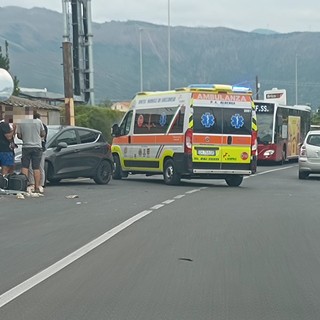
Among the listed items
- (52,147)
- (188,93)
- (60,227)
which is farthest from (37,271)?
(188,93)

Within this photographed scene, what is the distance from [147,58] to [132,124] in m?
179

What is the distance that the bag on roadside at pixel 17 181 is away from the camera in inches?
621

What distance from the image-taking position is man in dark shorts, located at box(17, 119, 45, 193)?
15789 millimetres

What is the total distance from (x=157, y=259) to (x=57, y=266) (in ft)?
3.98

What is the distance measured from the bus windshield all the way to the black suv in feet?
52.6

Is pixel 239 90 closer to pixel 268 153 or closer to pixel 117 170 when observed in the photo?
pixel 117 170

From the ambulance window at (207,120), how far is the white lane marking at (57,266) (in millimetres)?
8112

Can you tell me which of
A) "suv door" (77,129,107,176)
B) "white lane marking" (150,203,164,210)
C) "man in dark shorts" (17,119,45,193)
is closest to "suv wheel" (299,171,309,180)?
"suv door" (77,129,107,176)

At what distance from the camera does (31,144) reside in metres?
15.8

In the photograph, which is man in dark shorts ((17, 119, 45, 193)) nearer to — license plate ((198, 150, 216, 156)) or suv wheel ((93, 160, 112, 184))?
suv wheel ((93, 160, 112, 184))

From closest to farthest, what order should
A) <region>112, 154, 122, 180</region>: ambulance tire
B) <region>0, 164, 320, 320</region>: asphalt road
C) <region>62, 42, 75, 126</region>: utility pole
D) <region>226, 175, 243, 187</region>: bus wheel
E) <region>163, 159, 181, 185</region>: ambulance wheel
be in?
<region>0, 164, 320, 320</region>: asphalt road
<region>163, 159, 181, 185</region>: ambulance wheel
<region>226, 175, 243, 187</region>: bus wheel
<region>112, 154, 122, 180</region>: ambulance tire
<region>62, 42, 75, 126</region>: utility pole

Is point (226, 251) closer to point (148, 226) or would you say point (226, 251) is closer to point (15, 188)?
point (148, 226)

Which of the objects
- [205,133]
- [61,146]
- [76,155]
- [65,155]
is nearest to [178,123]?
[205,133]

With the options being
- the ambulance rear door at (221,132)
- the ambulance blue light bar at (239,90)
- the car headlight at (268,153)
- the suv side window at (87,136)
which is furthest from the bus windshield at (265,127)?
the suv side window at (87,136)
